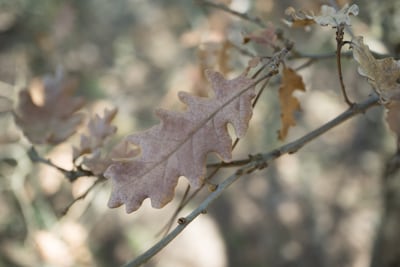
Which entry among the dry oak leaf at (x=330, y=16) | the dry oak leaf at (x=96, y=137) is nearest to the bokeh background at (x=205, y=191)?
the dry oak leaf at (x=96, y=137)

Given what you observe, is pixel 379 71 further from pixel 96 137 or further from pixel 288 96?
pixel 96 137

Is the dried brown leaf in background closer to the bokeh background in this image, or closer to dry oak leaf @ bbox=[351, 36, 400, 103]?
dry oak leaf @ bbox=[351, 36, 400, 103]

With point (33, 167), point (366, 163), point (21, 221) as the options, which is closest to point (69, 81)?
point (33, 167)

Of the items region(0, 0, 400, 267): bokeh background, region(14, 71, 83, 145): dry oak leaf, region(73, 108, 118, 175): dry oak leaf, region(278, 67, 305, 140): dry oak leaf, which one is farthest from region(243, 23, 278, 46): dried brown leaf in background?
region(0, 0, 400, 267): bokeh background

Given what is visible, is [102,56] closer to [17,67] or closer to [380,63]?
[17,67]

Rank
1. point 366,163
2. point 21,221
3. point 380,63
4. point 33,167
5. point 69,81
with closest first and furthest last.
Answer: point 380,63 < point 69,81 < point 33,167 < point 21,221 < point 366,163

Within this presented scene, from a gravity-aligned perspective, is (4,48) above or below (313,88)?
above

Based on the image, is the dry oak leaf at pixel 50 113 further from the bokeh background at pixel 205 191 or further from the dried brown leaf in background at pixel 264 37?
the bokeh background at pixel 205 191
